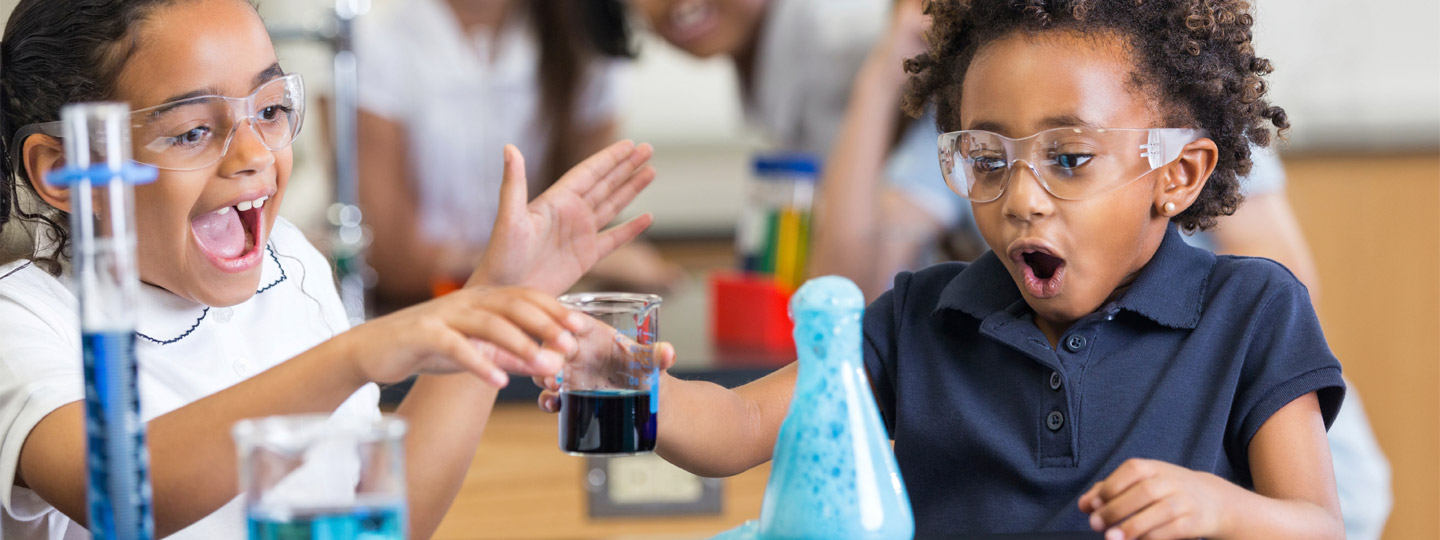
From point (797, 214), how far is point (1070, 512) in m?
1.09

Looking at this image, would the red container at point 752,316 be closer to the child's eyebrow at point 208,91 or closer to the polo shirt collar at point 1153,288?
the polo shirt collar at point 1153,288

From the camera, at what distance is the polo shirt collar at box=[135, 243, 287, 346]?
107 centimetres

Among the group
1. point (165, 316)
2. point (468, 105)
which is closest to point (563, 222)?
point (165, 316)

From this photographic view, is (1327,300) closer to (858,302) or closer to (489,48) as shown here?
(489,48)

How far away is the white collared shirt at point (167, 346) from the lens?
2.97 feet

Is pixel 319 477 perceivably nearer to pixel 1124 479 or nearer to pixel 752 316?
pixel 1124 479

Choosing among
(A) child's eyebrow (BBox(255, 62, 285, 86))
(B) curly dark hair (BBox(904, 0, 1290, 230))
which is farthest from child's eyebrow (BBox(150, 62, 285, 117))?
(B) curly dark hair (BBox(904, 0, 1290, 230))

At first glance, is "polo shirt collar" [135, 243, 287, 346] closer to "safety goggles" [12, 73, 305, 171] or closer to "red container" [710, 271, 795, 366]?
"safety goggles" [12, 73, 305, 171]

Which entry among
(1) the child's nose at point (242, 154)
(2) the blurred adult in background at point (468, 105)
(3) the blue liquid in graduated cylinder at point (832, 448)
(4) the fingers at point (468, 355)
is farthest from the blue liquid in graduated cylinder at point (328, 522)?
(2) the blurred adult in background at point (468, 105)

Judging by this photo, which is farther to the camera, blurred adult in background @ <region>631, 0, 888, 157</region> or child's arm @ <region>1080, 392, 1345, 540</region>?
blurred adult in background @ <region>631, 0, 888, 157</region>

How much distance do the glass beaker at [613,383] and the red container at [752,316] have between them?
1.05 meters

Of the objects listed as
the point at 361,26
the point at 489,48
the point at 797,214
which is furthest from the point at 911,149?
the point at 361,26

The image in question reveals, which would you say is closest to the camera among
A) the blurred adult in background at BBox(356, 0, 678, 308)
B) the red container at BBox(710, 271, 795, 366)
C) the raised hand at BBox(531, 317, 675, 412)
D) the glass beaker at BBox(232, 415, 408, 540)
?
the glass beaker at BBox(232, 415, 408, 540)

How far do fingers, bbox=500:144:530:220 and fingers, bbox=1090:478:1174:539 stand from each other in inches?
20.4
